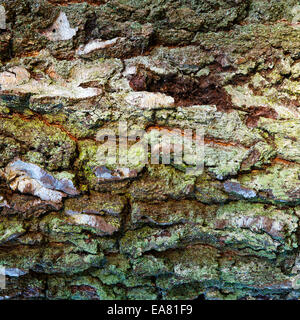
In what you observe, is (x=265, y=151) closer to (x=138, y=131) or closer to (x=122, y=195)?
(x=138, y=131)

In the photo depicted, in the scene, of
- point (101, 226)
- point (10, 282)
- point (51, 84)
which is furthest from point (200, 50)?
point (10, 282)

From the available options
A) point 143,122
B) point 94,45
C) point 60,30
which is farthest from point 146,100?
point 60,30

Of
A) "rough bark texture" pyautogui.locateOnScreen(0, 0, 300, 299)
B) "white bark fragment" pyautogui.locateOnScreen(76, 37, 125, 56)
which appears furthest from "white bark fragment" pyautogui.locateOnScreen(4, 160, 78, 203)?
"white bark fragment" pyautogui.locateOnScreen(76, 37, 125, 56)

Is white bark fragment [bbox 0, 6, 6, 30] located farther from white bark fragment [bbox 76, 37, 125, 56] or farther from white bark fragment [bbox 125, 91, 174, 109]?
white bark fragment [bbox 125, 91, 174, 109]

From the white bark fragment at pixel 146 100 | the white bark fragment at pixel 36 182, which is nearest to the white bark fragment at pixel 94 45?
the white bark fragment at pixel 146 100

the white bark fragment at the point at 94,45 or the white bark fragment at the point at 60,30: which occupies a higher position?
the white bark fragment at the point at 60,30

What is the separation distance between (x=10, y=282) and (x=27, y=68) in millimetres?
1132

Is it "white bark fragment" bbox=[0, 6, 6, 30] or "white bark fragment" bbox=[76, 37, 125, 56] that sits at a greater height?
"white bark fragment" bbox=[0, 6, 6, 30]

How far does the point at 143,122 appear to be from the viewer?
1501 millimetres

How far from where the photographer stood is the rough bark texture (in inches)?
58.4

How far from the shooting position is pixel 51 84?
1.51m

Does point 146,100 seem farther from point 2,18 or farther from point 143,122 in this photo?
point 2,18

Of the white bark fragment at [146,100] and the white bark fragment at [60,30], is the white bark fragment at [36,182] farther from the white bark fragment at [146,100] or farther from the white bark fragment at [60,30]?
the white bark fragment at [60,30]

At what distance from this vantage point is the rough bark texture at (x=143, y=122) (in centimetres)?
148
